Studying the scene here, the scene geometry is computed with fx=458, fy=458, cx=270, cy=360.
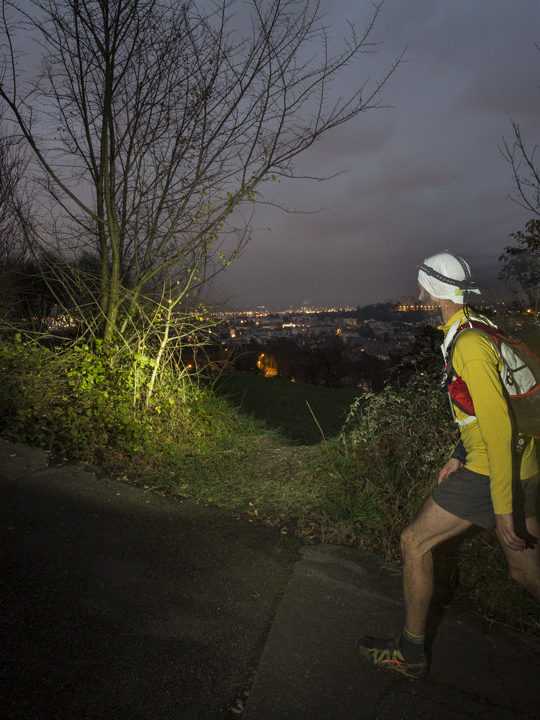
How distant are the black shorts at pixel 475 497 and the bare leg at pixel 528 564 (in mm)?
117

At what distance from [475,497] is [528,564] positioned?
0.38m

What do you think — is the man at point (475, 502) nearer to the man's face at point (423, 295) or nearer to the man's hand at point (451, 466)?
the man's hand at point (451, 466)

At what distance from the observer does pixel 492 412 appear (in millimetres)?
1867

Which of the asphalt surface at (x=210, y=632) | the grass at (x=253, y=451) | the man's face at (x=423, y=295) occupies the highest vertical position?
the man's face at (x=423, y=295)

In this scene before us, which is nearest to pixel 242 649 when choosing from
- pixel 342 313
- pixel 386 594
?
pixel 386 594

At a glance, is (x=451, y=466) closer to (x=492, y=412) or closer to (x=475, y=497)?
(x=475, y=497)

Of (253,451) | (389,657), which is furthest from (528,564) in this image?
(253,451)

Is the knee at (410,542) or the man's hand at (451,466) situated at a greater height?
the man's hand at (451,466)

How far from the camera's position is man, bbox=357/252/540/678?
1.86 meters

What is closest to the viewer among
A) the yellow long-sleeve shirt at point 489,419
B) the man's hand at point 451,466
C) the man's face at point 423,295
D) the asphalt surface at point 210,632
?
the yellow long-sleeve shirt at point 489,419

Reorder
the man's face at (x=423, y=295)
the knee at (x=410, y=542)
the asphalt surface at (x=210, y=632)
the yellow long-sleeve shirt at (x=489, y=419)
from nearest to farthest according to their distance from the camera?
the yellow long-sleeve shirt at (x=489, y=419) < the asphalt surface at (x=210, y=632) < the knee at (x=410, y=542) < the man's face at (x=423, y=295)

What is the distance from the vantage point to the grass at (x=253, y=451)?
138 inches

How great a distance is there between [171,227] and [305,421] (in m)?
4.75

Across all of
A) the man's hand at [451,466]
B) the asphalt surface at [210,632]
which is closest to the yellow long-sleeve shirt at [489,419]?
the man's hand at [451,466]
